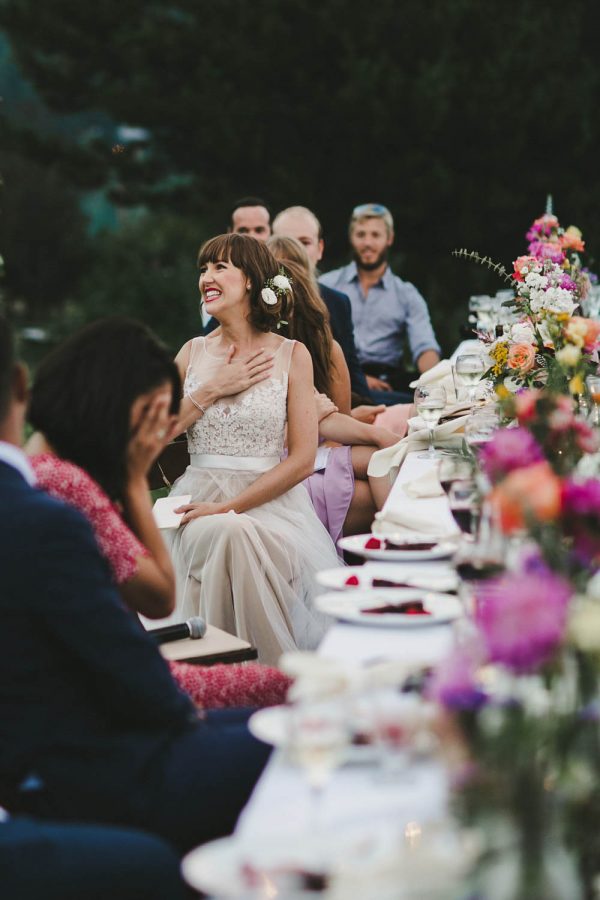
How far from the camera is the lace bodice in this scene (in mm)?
4051

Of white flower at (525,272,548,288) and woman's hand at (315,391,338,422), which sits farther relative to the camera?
woman's hand at (315,391,338,422)

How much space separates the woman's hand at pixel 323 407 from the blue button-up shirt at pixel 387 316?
2.71 metres

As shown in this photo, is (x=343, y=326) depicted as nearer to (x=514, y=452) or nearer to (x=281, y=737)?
(x=514, y=452)

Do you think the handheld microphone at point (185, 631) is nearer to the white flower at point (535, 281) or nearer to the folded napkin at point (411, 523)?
the folded napkin at point (411, 523)

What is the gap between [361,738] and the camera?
160 centimetres

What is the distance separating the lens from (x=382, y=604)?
216 centimetres

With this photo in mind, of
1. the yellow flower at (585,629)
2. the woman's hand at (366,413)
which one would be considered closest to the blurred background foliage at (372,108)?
the woman's hand at (366,413)

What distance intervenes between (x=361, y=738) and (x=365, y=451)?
10.2ft

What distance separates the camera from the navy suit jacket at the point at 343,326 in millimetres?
5590

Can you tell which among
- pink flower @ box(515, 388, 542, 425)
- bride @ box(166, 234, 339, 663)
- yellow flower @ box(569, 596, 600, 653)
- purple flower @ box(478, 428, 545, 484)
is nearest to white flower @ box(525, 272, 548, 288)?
bride @ box(166, 234, 339, 663)

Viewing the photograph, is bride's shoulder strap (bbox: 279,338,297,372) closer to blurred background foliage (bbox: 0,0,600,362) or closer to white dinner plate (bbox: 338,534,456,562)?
white dinner plate (bbox: 338,534,456,562)

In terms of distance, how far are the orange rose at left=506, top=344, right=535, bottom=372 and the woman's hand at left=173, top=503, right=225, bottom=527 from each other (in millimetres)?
978

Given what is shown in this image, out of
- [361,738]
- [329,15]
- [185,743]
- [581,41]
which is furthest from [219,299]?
[581,41]

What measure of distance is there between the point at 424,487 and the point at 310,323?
161 cm
